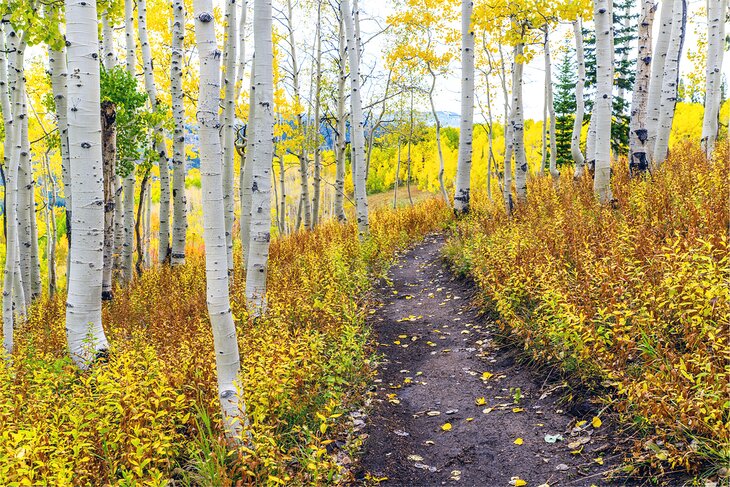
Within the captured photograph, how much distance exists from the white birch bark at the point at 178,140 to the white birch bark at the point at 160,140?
0.24m

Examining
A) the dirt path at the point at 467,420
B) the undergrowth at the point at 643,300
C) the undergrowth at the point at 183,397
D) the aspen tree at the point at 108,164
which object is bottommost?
the dirt path at the point at 467,420

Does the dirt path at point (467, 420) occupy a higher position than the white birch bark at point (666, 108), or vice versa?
the white birch bark at point (666, 108)

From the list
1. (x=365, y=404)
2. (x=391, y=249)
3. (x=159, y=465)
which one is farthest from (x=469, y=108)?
(x=159, y=465)

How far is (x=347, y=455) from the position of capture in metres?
3.70

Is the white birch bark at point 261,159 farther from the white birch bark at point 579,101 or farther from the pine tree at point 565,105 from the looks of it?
the pine tree at point 565,105

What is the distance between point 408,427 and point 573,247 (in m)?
2.90

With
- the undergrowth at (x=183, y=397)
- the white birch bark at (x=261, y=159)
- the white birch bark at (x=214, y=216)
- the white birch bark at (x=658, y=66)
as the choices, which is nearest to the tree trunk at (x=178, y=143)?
the undergrowth at (x=183, y=397)

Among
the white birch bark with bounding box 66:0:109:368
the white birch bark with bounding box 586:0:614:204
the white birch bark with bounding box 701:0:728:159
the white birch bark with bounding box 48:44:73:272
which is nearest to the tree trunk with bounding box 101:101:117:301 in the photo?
the white birch bark with bounding box 48:44:73:272

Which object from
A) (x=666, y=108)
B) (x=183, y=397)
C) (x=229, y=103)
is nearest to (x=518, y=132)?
(x=666, y=108)

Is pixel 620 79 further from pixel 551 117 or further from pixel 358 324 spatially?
pixel 358 324

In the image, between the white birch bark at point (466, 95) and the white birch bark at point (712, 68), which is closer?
the white birch bark at point (712, 68)

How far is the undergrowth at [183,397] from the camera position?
2.90 meters

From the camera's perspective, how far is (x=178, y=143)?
926 centimetres

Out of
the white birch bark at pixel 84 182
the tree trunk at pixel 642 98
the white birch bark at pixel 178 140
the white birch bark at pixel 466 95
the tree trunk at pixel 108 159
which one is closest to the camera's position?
the white birch bark at pixel 84 182
